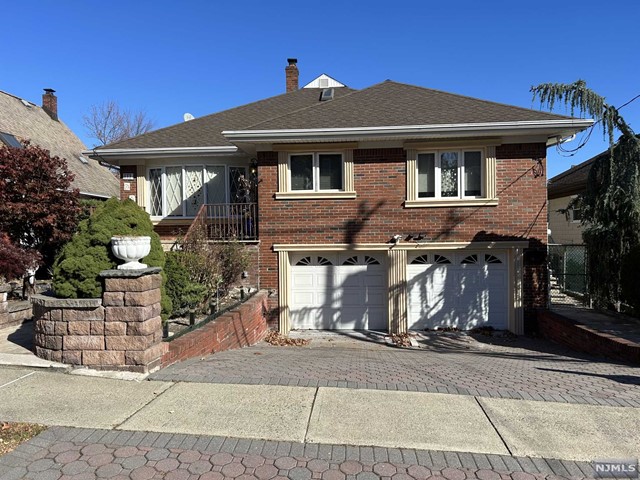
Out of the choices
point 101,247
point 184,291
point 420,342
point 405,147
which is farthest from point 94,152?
point 420,342

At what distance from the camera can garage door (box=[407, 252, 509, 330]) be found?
10.3m

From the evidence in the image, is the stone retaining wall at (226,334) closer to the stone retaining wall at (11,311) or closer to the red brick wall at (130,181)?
the stone retaining wall at (11,311)

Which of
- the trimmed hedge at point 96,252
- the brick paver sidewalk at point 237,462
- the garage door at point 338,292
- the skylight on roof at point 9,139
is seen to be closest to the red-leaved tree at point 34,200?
the trimmed hedge at point 96,252

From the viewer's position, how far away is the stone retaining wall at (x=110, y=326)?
4836 mm

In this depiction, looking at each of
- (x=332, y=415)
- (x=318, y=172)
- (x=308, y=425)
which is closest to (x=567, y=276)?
(x=318, y=172)

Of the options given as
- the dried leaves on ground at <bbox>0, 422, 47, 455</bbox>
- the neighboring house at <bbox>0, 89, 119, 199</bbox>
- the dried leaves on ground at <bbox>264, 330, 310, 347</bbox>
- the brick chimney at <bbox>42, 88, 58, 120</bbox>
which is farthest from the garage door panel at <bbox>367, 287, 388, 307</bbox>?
the brick chimney at <bbox>42, 88, 58, 120</bbox>

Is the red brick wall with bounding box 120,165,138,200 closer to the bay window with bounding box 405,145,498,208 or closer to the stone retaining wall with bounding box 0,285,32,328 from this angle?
the stone retaining wall with bounding box 0,285,32,328

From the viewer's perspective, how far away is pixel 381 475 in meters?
2.93

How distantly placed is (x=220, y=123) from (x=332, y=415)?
11.2 metres

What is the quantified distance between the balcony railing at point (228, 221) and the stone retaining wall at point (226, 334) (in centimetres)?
165

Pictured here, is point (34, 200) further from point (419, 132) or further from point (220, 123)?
point (419, 132)

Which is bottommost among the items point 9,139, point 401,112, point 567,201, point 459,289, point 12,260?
point 459,289

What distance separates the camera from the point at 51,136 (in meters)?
20.3

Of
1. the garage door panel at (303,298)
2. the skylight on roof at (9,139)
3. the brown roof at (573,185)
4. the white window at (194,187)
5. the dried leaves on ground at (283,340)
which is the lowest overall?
the dried leaves on ground at (283,340)
